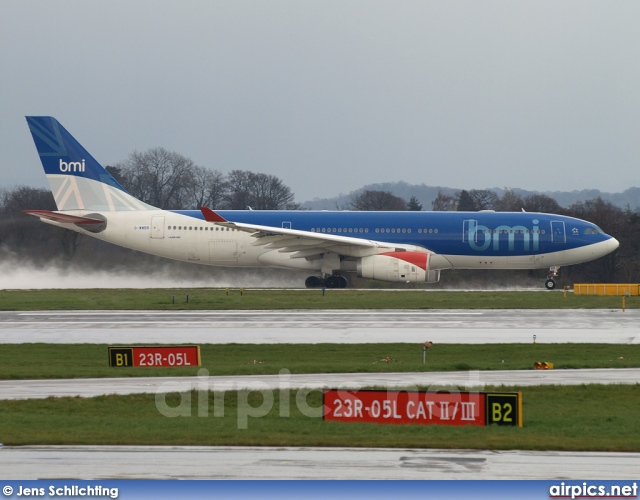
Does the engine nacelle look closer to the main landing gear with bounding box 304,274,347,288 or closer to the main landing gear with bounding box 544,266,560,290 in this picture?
the main landing gear with bounding box 304,274,347,288

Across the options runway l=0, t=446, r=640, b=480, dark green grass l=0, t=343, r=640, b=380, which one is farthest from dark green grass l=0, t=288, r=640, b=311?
runway l=0, t=446, r=640, b=480

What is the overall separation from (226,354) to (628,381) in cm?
1052

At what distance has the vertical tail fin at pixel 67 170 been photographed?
48781 mm

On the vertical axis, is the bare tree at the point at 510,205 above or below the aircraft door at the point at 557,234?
above

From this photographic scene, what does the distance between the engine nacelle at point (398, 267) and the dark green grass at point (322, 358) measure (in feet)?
62.9

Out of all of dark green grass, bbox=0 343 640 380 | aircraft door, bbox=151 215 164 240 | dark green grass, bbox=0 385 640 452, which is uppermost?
aircraft door, bbox=151 215 164 240

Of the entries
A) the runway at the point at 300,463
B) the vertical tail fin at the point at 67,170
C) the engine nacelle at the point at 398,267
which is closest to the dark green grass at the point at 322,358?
the runway at the point at 300,463

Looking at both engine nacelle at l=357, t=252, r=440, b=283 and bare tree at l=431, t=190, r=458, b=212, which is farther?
bare tree at l=431, t=190, r=458, b=212

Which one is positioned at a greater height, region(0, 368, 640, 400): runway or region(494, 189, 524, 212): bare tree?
region(494, 189, 524, 212): bare tree

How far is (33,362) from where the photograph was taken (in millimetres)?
23031

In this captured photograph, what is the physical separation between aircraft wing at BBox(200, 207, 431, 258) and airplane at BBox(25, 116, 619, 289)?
60mm

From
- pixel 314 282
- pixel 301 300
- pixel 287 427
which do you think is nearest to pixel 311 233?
pixel 314 282

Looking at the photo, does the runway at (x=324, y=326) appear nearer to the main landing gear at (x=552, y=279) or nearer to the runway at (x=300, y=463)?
the main landing gear at (x=552, y=279)

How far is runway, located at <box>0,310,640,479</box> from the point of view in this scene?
11.4 m
